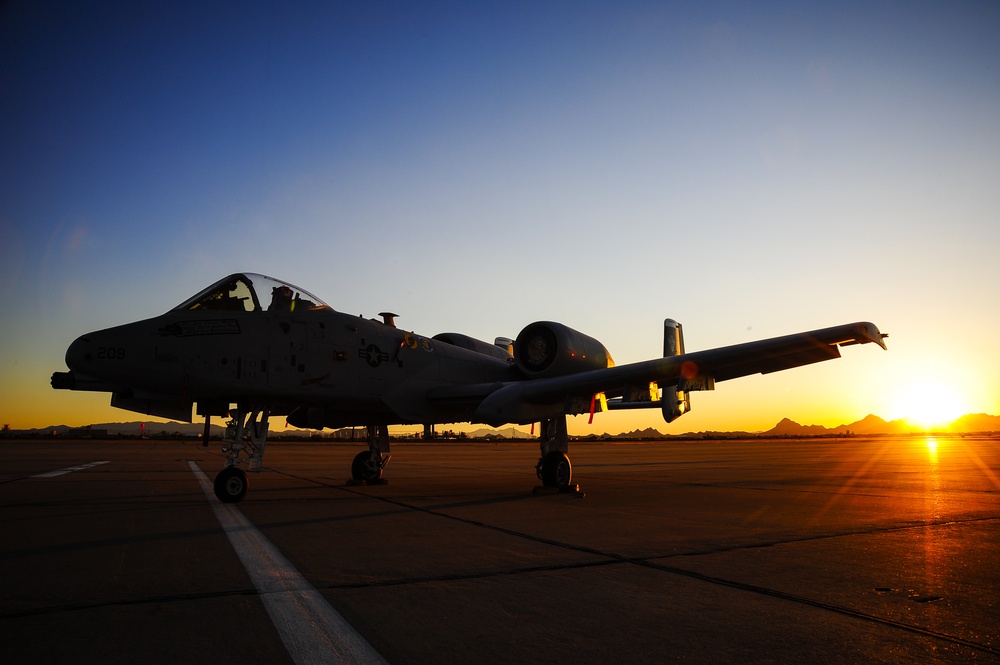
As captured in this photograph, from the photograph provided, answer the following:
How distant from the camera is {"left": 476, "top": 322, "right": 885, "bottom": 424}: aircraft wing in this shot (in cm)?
980

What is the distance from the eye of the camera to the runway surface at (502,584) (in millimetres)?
2910

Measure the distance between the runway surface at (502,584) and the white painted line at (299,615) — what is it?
0.05ft

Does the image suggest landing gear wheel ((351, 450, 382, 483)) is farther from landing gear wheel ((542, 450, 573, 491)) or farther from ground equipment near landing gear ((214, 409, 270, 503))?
landing gear wheel ((542, 450, 573, 491))

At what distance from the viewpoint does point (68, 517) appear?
7.65m

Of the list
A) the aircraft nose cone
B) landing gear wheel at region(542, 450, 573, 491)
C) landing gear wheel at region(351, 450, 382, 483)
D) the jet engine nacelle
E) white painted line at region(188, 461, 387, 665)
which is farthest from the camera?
landing gear wheel at region(351, 450, 382, 483)

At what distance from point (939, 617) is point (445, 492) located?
8.75 meters

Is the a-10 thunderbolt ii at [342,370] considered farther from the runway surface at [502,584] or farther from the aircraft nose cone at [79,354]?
the runway surface at [502,584]

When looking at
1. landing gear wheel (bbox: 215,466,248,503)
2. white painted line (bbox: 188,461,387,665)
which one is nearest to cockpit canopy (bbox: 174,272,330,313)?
landing gear wheel (bbox: 215,466,248,503)

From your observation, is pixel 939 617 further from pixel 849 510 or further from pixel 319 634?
pixel 849 510

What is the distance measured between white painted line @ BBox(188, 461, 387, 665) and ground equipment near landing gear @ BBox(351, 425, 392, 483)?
25.4 ft

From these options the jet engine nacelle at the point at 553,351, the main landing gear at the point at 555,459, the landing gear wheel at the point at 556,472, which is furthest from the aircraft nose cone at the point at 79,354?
the jet engine nacelle at the point at 553,351

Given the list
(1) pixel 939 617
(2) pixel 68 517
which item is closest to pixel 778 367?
(1) pixel 939 617

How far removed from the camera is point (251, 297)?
33.9ft

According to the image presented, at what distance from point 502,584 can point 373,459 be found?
9725mm
